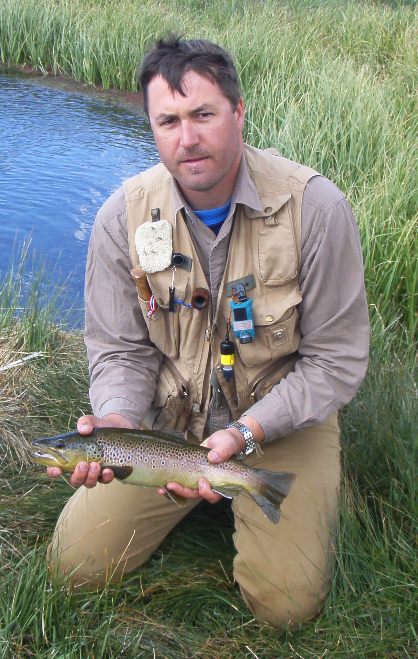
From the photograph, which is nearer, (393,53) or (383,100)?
(383,100)

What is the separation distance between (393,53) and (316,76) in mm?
2392

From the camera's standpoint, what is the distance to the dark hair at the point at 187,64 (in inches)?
119

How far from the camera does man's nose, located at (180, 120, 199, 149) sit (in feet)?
9.74

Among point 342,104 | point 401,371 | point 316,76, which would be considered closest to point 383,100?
point 342,104

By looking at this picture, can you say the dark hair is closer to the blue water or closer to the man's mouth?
the man's mouth

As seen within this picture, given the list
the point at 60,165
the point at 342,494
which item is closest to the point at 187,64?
the point at 342,494

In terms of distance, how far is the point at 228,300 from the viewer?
322 cm

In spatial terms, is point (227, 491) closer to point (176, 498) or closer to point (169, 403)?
point (176, 498)

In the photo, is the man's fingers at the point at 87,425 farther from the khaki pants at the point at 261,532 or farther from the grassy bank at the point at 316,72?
the grassy bank at the point at 316,72

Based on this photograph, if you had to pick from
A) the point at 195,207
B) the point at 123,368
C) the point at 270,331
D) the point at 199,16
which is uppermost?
the point at 195,207

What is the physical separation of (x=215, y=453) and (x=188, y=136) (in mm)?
1042

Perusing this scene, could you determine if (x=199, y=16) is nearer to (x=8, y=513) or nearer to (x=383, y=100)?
(x=383, y=100)

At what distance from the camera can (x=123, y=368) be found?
3.31 meters

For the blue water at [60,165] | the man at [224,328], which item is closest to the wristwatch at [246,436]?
the man at [224,328]
